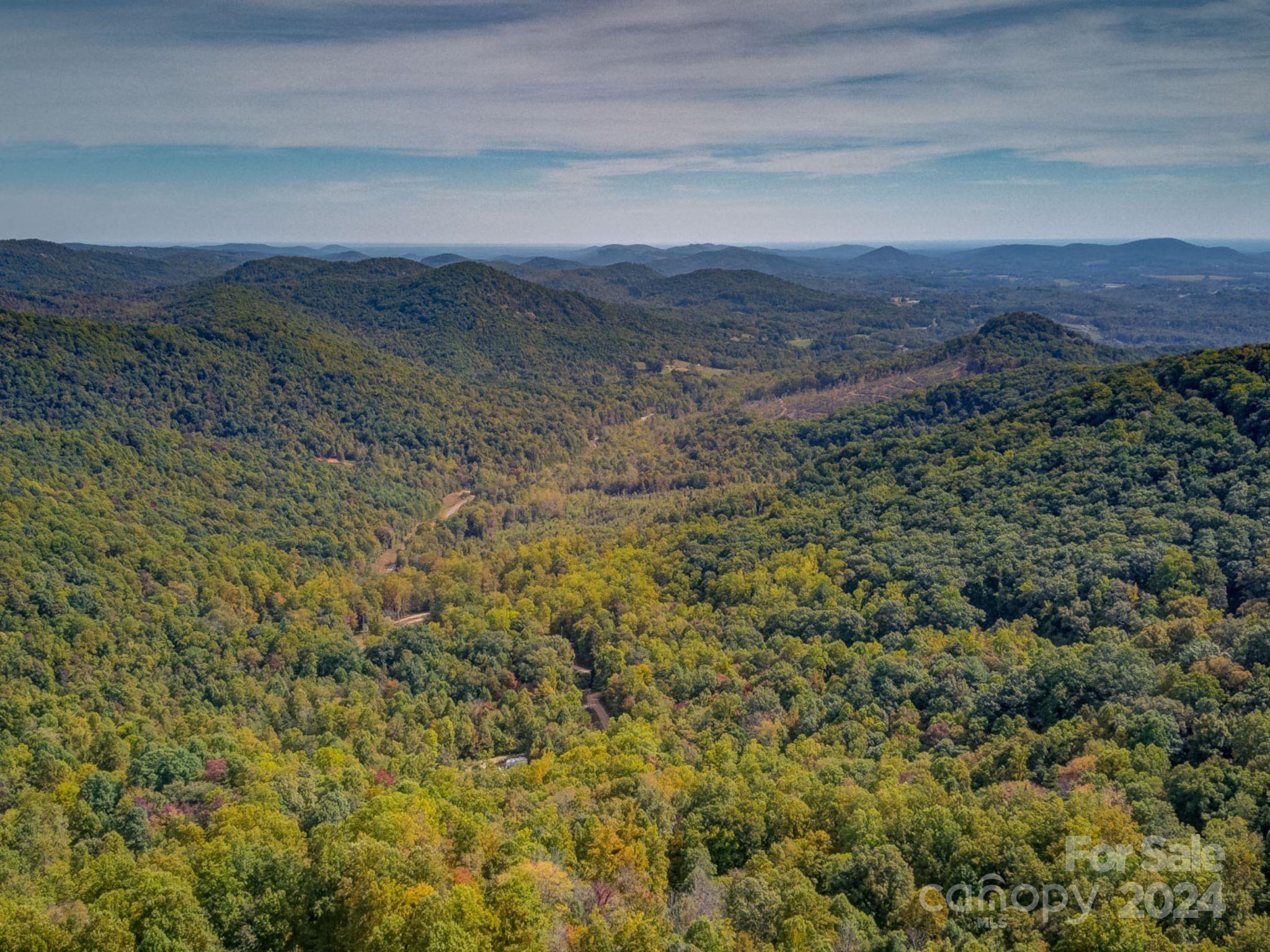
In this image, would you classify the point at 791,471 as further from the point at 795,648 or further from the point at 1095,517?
the point at 795,648

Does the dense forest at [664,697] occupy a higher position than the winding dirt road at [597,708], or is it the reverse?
the dense forest at [664,697]

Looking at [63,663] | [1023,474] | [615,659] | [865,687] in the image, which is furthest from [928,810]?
[63,663]

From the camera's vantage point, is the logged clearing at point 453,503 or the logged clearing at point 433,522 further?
the logged clearing at point 453,503

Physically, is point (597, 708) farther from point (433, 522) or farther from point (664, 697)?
point (433, 522)

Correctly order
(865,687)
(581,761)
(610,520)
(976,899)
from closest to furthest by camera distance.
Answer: (976,899) < (581,761) < (865,687) < (610,520)

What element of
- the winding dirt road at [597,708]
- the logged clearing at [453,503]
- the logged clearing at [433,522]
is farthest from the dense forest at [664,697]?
the logged clearing at [453,503]

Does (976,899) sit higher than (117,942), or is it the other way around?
(117,942)

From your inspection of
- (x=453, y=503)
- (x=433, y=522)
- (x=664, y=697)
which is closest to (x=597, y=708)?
(x=664, y=697)

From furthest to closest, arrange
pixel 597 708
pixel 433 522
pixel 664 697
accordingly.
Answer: pixel 433 522, pixel 597 708, pixel 664 697

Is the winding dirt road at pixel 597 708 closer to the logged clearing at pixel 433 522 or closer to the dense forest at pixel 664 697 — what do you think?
the dense forest at pixel 664 697
